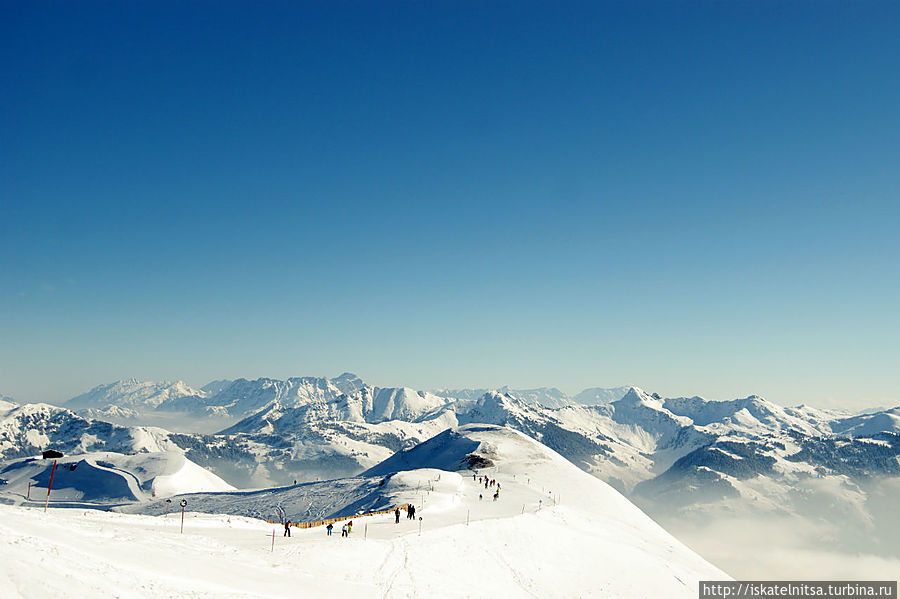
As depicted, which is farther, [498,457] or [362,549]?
[498,457]

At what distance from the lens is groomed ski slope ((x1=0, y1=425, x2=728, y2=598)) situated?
20.8 meters

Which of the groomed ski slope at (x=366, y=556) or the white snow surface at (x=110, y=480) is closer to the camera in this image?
the groomed ski slope at (x=366, y=556)

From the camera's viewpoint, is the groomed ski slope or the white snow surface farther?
the white snow surface

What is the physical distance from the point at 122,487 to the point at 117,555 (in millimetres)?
157446

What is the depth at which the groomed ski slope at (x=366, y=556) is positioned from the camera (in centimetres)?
2083

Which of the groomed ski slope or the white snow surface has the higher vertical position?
the groomed ski slope

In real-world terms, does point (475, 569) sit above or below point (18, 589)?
below

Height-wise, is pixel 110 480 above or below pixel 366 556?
below

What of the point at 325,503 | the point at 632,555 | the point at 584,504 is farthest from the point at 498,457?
the point at 632,555

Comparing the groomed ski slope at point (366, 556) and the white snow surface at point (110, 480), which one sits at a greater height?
the groomed ski slope at point (366, 556)

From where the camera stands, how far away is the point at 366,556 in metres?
33.3

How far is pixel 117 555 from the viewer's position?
23766 millimetres

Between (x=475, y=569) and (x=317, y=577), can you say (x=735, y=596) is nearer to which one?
(x=475, y=569)

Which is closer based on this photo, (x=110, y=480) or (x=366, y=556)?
(x=366, y=556)
